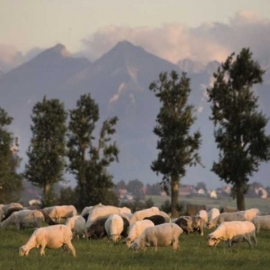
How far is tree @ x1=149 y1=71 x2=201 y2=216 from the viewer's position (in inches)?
2549

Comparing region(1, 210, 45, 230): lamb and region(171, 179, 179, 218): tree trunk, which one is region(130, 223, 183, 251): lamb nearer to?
region(1, 210, 45, 230): lamb

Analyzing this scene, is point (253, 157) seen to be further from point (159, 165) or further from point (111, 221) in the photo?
point (111, 221)

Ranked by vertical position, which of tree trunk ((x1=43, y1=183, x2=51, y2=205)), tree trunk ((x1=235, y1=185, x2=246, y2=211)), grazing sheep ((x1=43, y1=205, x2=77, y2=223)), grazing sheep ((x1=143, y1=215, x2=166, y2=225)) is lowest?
grazing sheep ((x1=143, y1=215, x2=166, y2=225))

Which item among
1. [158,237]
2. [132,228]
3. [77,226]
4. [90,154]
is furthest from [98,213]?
[90,154]

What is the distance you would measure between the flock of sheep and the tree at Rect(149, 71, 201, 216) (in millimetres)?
15003

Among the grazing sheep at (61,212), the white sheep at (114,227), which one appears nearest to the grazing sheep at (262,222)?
the white sheep at (114,227)

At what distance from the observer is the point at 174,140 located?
2547 inches

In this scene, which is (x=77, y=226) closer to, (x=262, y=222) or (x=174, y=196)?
(x=262, y=222)

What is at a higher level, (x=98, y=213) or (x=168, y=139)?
(x=168, y=139)

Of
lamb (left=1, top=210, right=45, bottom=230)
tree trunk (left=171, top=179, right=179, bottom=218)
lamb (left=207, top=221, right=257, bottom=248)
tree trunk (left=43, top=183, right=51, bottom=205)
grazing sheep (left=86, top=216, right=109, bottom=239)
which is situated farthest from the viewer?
tree trunk (left=43, top=183, right=51, bottom=205)

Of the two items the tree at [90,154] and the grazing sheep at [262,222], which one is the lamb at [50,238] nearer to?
the grazing sheep at [262,222]

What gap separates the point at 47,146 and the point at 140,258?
2018 inches

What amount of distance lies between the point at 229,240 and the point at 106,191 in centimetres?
4491

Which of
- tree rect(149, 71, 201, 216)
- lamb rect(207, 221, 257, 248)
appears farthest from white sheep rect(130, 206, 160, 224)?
tree rect(149, 71, 201, 216)
